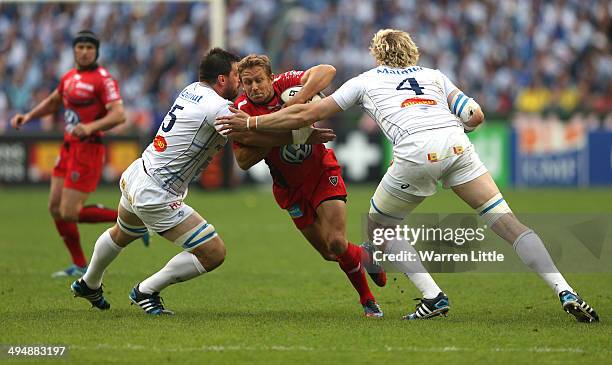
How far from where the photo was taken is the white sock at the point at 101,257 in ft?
27.7

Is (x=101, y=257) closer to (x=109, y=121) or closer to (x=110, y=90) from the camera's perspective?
(x=109, y=121)

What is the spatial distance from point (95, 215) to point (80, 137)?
0.90 metres

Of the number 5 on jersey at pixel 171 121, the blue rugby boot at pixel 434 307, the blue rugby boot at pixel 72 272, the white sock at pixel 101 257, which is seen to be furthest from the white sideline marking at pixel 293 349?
→ the blue rugby boot at pixel 72 272

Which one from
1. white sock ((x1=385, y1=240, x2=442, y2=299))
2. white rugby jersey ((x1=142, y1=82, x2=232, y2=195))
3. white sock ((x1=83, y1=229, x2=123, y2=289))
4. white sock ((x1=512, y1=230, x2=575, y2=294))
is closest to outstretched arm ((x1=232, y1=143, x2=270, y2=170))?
white rugby jersey ((x1=142, y1=82, x2=232, y2=195))

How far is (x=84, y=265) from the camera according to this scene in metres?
11.2

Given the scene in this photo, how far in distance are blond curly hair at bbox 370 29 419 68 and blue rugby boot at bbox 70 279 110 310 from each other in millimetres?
2921

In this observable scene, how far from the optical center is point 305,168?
8.44 meters

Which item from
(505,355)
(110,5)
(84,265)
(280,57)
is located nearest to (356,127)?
(280,57)

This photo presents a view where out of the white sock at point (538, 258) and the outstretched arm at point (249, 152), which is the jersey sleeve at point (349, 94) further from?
the white sock at point (538, 258)

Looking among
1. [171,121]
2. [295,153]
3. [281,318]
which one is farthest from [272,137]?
[281,318]

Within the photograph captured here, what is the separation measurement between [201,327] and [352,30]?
20014 mm

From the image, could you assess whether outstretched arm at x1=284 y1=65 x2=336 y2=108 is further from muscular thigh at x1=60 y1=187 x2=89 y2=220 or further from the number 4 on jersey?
muscular thigh at x1=60 y1=187 x2=89 y2=220

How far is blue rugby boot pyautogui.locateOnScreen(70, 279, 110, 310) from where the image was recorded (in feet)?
28.0

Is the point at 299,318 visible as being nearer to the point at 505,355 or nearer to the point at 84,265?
the point at 505,355
